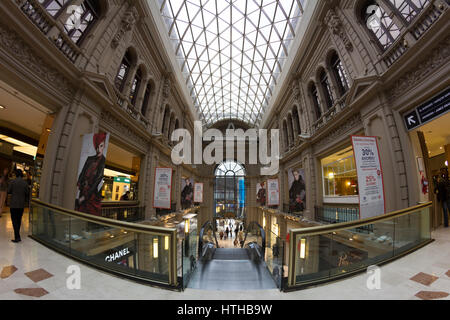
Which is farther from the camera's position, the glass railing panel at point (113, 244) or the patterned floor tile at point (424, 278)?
the glass railing panel at point (113, 244)

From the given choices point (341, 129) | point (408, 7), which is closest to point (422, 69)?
point (408, 7)

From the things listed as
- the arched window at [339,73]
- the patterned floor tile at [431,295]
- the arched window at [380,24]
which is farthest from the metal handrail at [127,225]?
the arched window at [339,73]

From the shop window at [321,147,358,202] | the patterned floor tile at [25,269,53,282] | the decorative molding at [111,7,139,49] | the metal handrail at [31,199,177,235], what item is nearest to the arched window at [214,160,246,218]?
the shop window at [321,147,358,202]

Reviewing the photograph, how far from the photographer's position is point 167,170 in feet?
37.4

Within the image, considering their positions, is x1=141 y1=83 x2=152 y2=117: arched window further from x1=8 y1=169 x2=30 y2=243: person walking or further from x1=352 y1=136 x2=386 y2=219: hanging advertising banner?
x1=352 y1=136 x2=386 y2=219: hanging advertising banner

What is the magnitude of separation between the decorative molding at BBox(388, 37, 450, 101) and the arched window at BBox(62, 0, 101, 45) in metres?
13.2

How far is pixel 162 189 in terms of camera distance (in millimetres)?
11227

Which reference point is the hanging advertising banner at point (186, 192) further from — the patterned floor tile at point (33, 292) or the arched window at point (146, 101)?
the patterned floor tile at point (33, 292)

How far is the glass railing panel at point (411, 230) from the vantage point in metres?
4.56

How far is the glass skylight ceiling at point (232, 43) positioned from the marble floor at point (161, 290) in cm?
1672

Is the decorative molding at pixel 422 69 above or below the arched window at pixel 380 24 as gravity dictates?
below
